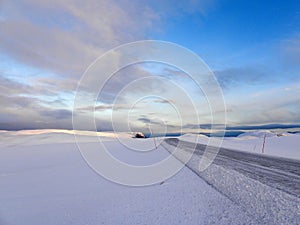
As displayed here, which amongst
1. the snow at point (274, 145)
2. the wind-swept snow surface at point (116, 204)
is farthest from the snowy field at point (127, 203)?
the snow at point (274, 145)

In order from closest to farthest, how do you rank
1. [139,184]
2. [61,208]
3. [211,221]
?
[211,221], [61,208], [139,184]

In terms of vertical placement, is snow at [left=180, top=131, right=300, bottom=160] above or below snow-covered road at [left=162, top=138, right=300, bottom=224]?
above

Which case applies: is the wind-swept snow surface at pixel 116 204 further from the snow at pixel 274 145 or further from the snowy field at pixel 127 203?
the snow at pixel 274 145

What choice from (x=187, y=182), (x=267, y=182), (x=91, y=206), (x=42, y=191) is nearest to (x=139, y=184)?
(x=187, y=182)

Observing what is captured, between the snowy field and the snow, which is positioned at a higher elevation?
the snow

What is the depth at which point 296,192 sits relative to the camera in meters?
5.38

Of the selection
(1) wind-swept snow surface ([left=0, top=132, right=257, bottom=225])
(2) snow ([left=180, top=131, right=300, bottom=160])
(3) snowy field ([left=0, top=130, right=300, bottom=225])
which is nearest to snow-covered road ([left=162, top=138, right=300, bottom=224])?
(3) snowy field ([left=0, top=130, right=300, bottom=225])

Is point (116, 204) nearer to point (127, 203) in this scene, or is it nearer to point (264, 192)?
point (127, 203)

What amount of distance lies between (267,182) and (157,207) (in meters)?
4.10

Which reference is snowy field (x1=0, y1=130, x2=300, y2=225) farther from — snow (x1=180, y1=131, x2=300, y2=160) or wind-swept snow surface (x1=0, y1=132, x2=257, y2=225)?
snow (x1=180, y1=131, x2=300, y2=160)

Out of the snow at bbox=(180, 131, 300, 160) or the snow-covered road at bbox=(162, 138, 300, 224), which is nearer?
the snow-covered road at bbox=(162, 138, 300, 224)

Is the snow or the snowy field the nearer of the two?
the snowy field

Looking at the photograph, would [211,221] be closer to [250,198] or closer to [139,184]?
[250,198]

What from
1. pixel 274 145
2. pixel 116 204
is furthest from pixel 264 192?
pixel 274 145
